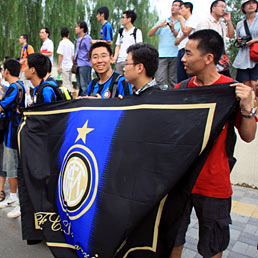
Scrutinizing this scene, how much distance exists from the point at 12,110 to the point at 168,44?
321cm

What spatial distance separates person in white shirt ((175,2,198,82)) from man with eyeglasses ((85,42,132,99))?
2103 mm

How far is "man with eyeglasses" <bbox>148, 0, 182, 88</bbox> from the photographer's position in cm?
538

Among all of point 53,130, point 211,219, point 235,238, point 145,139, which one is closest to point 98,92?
point 53,130

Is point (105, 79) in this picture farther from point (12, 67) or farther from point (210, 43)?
point (12, 67)

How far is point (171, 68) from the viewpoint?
18.6 feet

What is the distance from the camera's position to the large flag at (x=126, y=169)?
1920mm

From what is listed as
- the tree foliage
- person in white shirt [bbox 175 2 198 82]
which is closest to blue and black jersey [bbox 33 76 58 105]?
person in white shirt [bbox 175 2 198 82]

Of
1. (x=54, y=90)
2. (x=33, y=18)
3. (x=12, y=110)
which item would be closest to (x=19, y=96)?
(x=12, y=110)

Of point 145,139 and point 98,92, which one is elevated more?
point 98,92

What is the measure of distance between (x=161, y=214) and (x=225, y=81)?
3.36ft

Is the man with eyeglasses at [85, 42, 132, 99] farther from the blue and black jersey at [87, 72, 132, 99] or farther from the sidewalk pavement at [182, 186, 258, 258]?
the sidewalk pavement at [182, 186, 258, 258]

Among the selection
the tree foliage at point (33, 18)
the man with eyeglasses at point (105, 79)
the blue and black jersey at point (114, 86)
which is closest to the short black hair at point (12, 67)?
the man with eyeglasses at point (105, 79)

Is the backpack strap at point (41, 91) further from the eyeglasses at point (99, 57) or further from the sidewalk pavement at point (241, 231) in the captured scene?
the sidewalk pavement at point (241, 231)

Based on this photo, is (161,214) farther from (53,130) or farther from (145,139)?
(53,130)
